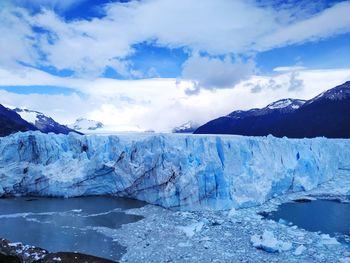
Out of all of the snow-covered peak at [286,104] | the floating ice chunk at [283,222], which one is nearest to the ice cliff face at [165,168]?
the floating ice chunk at [283,222]

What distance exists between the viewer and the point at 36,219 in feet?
44.1

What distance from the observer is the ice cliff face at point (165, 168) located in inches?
599

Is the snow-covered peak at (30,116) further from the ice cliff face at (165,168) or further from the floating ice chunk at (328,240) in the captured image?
the floating ice chunk at (328,240)

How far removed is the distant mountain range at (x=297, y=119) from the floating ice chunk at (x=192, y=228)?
4211 centimetres

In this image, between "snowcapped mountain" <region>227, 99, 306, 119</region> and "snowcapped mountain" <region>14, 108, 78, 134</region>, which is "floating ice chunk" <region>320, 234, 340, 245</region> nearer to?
"snowcapped mountain" <region>227, 99, 306, 119</region>

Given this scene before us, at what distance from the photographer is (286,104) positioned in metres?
76.2

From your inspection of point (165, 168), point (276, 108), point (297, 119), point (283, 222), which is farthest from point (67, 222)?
point (276, 108)

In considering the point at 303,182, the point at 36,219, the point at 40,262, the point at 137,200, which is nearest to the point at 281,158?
the point at 303,182

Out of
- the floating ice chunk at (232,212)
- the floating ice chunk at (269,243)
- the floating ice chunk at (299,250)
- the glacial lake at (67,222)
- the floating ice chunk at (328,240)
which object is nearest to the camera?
the floating ice chunk at (299,250)

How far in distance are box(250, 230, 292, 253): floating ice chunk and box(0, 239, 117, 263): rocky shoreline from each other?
420 cm

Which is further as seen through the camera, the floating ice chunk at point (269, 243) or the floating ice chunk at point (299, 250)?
the floating ice chunk at point (269, 243)

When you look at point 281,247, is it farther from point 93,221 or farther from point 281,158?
point 281,158

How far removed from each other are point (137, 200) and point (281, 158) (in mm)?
8412

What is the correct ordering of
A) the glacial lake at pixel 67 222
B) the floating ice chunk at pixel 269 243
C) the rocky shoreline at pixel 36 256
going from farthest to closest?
the glacial lake at pixel 67 222 < the floating ice chunk at pixel 269 243 < the rocky shoreline at pixel 36 256
